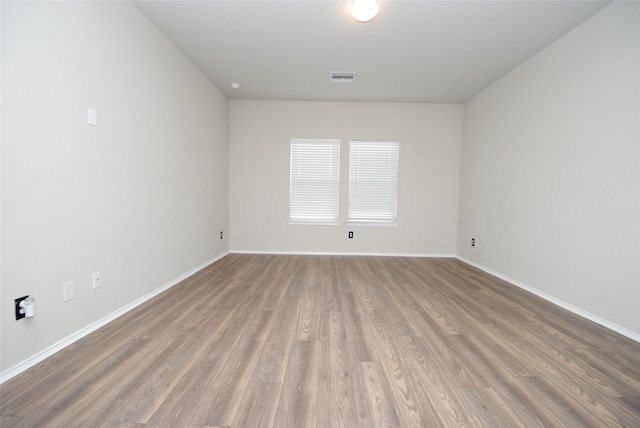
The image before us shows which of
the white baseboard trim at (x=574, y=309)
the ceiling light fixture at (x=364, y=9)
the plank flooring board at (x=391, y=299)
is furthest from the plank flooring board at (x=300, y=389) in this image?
the ceiling light fixture at (x=364, y=9)

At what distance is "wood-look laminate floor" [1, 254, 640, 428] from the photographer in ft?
3.96

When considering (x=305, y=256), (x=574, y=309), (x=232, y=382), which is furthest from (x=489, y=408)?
(x=305, y=256)

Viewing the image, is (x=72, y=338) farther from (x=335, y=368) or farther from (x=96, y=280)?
(x=335, y=368)

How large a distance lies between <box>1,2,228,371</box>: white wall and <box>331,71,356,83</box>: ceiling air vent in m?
1.95

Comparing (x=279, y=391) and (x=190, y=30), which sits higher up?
(x=190, y=30)

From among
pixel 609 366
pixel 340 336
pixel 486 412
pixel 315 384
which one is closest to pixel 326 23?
pixel 340 336

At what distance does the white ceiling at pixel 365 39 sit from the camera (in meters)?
2.32

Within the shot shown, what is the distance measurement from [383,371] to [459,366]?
0.49 m

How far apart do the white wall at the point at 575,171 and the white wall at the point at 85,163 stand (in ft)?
13.7

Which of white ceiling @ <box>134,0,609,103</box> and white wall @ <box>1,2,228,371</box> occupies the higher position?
white ceiling @ <box>134,0,609,103</box>

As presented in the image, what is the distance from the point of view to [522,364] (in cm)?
162

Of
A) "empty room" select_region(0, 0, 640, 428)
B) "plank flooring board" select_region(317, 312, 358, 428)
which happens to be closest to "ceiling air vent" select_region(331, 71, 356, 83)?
"empty room" select_region(0, 0, 640, 428)

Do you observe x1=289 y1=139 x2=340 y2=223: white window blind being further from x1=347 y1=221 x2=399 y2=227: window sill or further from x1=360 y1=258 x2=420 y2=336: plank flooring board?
x1=360 y1=258 x2=420 y2=336: plank flooring board

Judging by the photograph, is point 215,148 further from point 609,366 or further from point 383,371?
point 609,366
